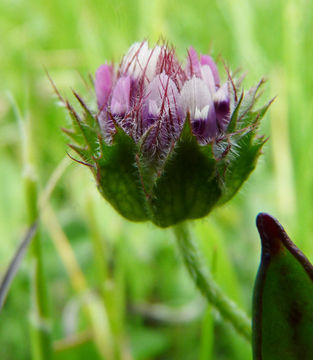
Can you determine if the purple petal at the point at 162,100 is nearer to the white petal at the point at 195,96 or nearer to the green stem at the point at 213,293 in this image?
the white petal at the point at 195,96

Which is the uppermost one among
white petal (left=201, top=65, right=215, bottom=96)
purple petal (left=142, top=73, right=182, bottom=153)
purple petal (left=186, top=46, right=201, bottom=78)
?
purple petal (left=186, top=46, right=201, bottom=78)

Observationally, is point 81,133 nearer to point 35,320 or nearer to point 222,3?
point 35,320

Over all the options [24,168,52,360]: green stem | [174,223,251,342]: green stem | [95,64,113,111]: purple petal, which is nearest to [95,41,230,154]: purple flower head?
[95,64,113,111]: purple petal

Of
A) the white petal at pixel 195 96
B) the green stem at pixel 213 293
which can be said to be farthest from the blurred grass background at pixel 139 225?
the white petal at pixel 195 96

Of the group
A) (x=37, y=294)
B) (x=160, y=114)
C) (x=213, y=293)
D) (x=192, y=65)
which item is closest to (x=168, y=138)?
(x=160, y=114)

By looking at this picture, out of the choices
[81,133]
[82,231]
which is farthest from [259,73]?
Answer: [81,133]

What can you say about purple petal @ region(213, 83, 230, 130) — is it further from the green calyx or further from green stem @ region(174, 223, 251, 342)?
green stem @ region(174, 223, 251, 342)

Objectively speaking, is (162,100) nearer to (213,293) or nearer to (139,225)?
(213,293)
